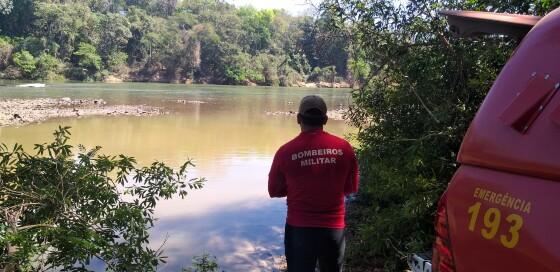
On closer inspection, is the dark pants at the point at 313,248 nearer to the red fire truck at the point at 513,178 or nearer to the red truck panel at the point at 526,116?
the red fire truck at the point at 513,178

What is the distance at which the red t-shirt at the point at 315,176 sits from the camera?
2.93 metres

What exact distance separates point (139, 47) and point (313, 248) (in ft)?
228

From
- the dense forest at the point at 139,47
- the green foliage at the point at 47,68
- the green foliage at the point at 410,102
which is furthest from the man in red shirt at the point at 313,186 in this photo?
the green foliage at the point at 47,68

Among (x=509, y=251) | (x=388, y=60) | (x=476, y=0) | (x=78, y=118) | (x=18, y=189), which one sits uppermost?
(x=476, y=0)

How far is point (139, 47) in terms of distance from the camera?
6888 centimetres

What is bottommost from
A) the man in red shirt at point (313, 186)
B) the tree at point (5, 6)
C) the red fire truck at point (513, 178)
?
→ the man in red shirt at point (313, 186)

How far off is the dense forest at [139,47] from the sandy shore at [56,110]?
Result: 31.8 meters

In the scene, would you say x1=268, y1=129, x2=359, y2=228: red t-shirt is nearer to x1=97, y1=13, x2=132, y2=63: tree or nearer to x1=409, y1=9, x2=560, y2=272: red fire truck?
x1=409, y1=9, x2=560, y2=272: red fire truck

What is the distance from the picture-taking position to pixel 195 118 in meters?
23.8

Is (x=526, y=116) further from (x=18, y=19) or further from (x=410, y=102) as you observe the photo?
(x=18, y=19)

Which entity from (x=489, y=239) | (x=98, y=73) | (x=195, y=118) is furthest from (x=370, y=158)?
(x=98, y=73)

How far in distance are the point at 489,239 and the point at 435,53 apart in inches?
145

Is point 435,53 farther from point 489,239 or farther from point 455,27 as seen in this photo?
point 489,239

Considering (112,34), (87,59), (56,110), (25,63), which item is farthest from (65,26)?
(56,110)
